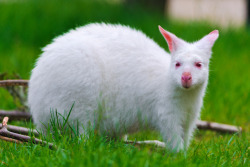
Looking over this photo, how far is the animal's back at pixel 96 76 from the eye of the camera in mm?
3818

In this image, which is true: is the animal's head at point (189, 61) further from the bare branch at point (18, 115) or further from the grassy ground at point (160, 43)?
the bare branch at point (18, 115)

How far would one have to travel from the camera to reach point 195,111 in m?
3.95

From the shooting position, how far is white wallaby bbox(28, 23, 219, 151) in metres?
3.79

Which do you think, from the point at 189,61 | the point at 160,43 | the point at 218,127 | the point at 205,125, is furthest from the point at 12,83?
the point at 160,43

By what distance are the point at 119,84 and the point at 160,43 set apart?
161 inches

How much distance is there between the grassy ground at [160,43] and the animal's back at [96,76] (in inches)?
14.4

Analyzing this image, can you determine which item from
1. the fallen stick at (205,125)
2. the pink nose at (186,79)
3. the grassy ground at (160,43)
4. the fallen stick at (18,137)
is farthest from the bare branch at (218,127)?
the fallen stick at (18,137)

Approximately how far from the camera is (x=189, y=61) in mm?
3600

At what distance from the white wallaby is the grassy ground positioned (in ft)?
0.89

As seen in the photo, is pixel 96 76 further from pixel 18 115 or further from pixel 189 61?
pixel 18 115

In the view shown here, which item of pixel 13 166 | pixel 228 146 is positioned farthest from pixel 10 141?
pixel 228 146

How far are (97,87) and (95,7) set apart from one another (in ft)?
17.7

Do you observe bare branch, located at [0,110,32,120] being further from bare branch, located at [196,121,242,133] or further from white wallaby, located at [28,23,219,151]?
bare branch, located at [196,121,242,133]

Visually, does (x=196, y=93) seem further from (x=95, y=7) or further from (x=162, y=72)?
(x=95, y=7)
